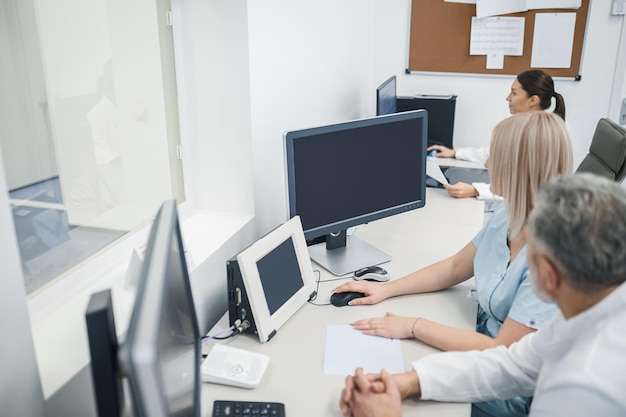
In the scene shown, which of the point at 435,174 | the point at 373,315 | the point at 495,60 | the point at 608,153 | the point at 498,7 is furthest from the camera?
the point at 495,60

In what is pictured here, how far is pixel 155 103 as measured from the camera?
170cm

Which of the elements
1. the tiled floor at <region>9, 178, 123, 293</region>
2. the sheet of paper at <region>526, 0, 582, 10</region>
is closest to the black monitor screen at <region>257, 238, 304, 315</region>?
the tiled floor at <region>9, 178, 123, 293</region>

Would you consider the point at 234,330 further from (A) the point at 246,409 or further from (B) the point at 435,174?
(B) the point at 435,174

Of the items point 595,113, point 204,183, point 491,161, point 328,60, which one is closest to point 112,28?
point 204,183

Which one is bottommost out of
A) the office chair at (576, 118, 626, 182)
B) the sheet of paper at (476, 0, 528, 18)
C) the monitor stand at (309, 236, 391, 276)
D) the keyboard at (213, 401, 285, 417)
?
the keyboard at (213, 401, 285, 417)

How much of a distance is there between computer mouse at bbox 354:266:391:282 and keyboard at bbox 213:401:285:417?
62cm

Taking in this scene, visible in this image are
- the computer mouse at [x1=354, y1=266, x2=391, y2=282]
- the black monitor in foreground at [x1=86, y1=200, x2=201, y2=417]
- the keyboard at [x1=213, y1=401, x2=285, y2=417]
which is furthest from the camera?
the computer mouse at [x1=354, y1=266, x2=391, y2=282]

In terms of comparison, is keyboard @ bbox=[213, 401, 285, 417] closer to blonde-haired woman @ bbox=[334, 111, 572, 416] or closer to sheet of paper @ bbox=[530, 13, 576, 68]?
blonde-haired woman @ bbox=[334, 111, 572, 416]

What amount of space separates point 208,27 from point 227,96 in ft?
0.70

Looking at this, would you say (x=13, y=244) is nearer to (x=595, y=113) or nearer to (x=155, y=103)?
(x=155, y=103)

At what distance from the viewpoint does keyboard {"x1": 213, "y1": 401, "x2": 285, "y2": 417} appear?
1.13m

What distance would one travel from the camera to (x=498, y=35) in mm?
3438

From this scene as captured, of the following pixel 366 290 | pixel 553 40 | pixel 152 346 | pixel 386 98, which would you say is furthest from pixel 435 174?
pixel 152 346

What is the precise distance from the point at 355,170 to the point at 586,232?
0.89 meters
